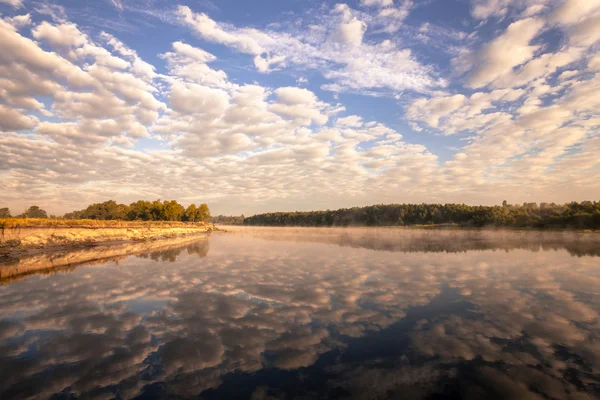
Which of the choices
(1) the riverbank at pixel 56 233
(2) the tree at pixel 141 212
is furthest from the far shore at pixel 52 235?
(2) the tree at pixel 141 212

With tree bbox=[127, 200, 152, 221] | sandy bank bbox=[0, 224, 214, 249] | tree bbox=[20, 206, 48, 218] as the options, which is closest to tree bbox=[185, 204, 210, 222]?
tree bbox=[127, 200, 152, 221]

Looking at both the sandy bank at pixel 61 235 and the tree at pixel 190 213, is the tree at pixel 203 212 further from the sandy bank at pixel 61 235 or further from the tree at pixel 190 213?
the sandy bank at pixel 61 235

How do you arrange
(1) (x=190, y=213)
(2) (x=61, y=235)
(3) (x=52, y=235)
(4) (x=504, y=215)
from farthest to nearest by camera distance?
(1) (x=190, y=213), (4) (x=504, y=215), (2) (x=61, y=235), (3) (x=52, y=235)

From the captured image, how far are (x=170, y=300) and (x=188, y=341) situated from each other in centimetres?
638

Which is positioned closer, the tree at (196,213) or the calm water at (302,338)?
the calm water at (302,338)

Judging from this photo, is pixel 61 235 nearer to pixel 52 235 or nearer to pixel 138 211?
pixel 52 235

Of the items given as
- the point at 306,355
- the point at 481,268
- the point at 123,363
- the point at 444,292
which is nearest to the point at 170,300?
the point at 123,363

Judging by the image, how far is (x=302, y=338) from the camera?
10.9 metres

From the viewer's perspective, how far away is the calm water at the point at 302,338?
302 inches

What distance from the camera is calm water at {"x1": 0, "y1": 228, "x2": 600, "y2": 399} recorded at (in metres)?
7.68

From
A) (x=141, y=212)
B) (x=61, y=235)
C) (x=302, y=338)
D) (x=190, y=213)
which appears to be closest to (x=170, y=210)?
(x=141, y=212)

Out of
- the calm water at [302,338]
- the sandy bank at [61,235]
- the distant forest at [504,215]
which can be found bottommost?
the calm water at [302,338]

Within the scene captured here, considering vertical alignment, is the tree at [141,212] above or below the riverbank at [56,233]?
above

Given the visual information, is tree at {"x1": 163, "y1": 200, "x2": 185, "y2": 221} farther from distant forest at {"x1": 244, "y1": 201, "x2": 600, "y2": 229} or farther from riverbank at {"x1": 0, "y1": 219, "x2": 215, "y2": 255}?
distant forest at {"x1": 244, "y1": 201, "x2": 600, "y2": 229}
